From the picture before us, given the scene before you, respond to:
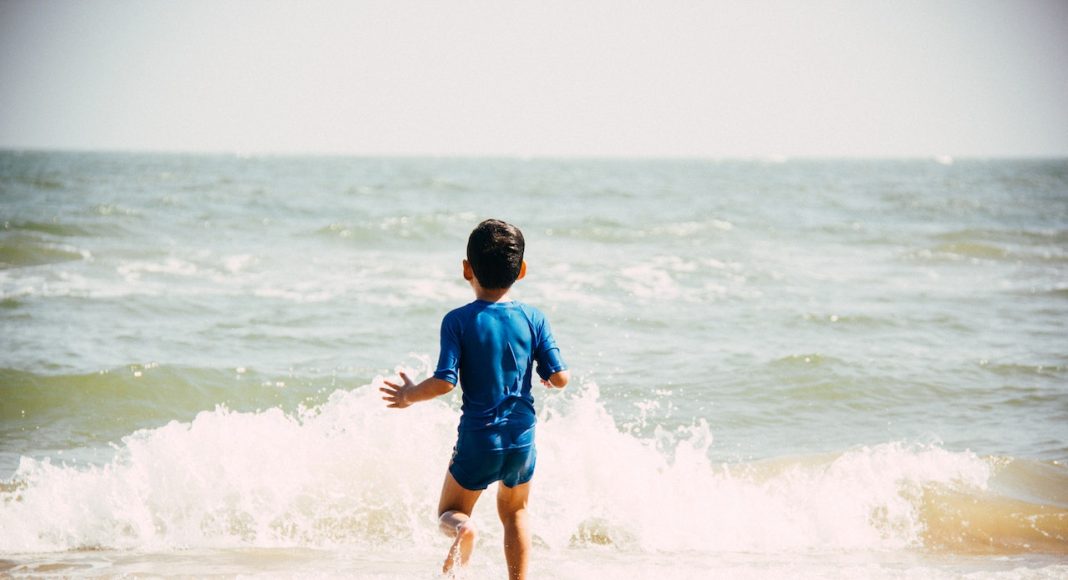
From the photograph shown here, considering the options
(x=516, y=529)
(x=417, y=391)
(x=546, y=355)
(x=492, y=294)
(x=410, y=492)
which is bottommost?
(x=410, y=492)

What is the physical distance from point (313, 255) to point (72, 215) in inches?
324

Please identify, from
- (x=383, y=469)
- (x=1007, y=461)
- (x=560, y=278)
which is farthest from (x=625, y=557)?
(x=560, y=278)

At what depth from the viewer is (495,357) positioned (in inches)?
124

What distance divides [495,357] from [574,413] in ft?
10.4

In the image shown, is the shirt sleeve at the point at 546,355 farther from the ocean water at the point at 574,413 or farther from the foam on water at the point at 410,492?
the foam on water at the point at 410,492

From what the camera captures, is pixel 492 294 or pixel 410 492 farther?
pixel 410 492

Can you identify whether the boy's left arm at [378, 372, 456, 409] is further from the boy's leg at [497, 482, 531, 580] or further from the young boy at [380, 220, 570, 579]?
the boy's leg at [497, 482, 531, 580]

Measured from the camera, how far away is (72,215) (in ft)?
68.0

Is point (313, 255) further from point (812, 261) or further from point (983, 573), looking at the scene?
point (983, 573)

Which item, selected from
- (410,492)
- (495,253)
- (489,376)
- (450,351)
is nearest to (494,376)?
(489,376)

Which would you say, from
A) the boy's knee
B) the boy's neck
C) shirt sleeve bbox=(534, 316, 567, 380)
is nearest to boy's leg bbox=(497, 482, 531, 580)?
the boy's knee

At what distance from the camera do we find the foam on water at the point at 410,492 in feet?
16.6

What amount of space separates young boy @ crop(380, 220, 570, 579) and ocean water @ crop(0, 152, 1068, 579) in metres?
0.95

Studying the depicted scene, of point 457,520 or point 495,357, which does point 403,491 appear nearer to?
point 457,520
